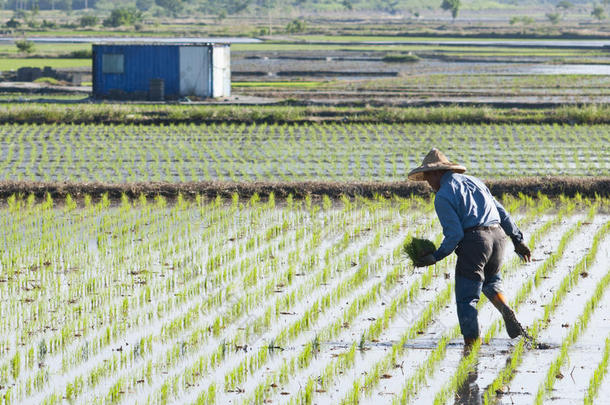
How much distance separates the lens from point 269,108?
20.0 meters

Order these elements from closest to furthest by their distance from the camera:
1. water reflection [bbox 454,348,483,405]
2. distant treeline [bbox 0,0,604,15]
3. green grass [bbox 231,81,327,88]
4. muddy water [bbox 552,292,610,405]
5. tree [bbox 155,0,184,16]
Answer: water reflection [bbox 454,348,483,405]
muddy water [bbox 552,292,610,405]
green grass [bbox 231,81,327,88]
tree [bbox 155,0,184,16]
distant treeline [bbox 0,0,604,15]

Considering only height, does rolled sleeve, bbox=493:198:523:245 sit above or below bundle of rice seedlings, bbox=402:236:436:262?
above

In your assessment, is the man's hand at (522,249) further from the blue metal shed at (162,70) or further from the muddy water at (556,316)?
the blue metal shed at (162,70)

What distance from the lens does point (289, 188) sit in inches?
423

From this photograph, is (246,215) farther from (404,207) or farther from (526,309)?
(526,309)

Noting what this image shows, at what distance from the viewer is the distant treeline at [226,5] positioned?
117 meters

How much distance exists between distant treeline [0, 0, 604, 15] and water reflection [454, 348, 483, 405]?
106 metres

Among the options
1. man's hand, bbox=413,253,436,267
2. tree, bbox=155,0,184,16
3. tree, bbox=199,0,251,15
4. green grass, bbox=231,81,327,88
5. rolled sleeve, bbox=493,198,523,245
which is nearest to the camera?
man's hand, bbox=413,253,436,267

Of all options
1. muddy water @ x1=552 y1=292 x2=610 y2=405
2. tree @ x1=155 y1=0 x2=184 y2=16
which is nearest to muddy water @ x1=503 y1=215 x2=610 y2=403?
muddy water @ x1=552 y1=292 x2=610 y2=405

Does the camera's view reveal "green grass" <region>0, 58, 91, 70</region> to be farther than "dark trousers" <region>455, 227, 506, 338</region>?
Yes

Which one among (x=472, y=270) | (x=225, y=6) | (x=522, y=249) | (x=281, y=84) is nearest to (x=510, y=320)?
(x=472, y=270)

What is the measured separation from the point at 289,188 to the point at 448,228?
522cm

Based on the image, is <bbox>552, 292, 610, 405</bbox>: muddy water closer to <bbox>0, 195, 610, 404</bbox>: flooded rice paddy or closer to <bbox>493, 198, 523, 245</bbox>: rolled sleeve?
<bbox>0, 195, 610, 404</bbox>: flooded rice paddy

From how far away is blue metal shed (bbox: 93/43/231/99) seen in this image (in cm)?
A: 2366
